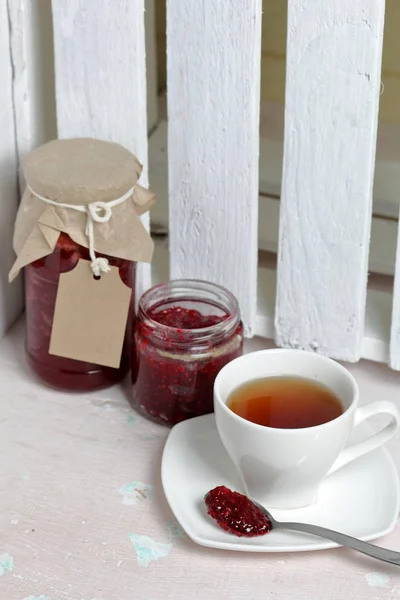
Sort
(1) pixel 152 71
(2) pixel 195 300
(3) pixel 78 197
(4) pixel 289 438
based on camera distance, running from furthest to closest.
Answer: (1) pixel 152 71
(2) pixel 195 300
(3) pixel 78 197
(4) pixel 289 438

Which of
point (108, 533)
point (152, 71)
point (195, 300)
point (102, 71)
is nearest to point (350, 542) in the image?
point (108, 533)

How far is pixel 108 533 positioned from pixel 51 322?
219mm

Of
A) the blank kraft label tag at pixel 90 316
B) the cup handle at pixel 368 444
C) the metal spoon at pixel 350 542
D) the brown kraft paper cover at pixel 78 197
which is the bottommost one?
the metal spoon at pixel 350 542

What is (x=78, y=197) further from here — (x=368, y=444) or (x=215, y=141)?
(x=368, y=444)

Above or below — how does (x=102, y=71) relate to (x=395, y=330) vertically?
above

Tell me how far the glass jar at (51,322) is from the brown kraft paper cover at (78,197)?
2 cm

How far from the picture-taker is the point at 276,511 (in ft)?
2.69

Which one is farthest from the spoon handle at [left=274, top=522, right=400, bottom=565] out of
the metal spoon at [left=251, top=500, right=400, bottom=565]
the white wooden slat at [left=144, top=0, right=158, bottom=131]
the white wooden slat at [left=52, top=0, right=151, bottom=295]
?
the white wooden slat at [left=144, top=0, right=158, bottom=131]

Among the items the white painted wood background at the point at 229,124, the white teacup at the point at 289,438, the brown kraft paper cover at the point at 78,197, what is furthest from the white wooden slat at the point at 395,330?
the brown kraft paper cover at the point at 78,197

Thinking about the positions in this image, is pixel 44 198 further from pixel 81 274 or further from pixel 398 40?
pixel 398 40

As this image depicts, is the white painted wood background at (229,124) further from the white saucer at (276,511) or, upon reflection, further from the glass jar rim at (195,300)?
the white saucer at (276,511)

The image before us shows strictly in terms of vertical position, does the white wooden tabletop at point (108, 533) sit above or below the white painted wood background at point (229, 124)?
below

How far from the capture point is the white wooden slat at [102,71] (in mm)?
913

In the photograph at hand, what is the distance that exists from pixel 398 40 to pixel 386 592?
657 mm
